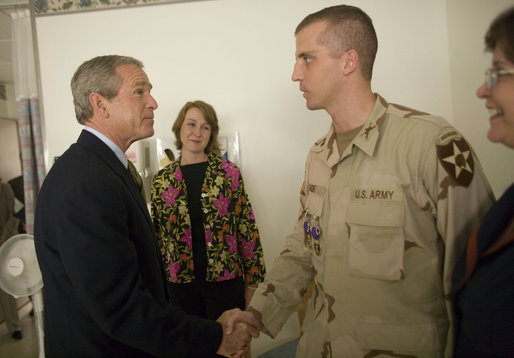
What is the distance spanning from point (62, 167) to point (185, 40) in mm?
1928

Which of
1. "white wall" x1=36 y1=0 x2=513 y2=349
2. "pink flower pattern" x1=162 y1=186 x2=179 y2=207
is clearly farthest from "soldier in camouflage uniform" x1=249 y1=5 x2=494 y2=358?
"white wall" x1=36 y1=0 x2=513 y2=349

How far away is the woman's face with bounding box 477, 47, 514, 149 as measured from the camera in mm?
770

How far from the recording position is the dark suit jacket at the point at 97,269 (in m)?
0.99

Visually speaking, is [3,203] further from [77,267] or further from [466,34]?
[466,34]

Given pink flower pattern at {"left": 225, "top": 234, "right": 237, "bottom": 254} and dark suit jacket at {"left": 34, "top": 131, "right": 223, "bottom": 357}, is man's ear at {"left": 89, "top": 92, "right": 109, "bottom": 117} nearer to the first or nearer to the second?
dark suit jacket at {"left": 34, "top": 131, "right": 223, "bottom": 357}

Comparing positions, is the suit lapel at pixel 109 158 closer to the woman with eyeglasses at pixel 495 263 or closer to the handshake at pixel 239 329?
the handshake at pixel 239 329

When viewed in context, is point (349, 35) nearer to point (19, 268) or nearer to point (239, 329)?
point (239, 329)

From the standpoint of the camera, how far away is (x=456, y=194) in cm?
99

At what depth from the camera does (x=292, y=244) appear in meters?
1.50

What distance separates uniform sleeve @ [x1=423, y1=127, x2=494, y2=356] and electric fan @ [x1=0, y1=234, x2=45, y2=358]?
254cm

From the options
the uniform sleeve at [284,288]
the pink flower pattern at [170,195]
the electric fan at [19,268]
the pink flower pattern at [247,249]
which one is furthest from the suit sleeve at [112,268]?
the electric fan at [19,268]

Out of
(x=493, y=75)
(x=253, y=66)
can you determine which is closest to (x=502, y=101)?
(x=493, y=75)

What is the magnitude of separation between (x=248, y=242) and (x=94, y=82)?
1.45 m

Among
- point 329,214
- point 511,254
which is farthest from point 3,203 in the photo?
point 511,254
